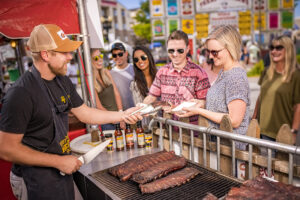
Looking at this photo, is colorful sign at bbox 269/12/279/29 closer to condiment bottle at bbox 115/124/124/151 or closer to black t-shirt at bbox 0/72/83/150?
condiment bottle at bbox 115/124/124/151

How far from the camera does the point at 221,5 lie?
9.07 m

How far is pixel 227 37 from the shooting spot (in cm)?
262

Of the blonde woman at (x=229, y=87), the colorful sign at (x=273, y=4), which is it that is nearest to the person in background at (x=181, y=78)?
the blonde woman at (x=229, y=87)

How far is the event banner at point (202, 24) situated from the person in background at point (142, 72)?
6.84m

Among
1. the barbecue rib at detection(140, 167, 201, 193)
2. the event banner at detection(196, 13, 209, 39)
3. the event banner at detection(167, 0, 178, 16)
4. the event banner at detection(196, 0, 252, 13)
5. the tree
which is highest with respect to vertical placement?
the tree

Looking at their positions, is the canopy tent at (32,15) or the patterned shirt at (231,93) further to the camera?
the canopy tent at (32,15)

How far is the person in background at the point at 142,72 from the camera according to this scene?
4.64 meters

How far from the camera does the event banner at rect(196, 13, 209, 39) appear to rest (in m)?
10.6

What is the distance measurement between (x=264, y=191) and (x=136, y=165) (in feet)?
3.89

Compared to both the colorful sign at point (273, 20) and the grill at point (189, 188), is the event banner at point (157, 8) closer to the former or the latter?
the colorful sign at point (273, 20)

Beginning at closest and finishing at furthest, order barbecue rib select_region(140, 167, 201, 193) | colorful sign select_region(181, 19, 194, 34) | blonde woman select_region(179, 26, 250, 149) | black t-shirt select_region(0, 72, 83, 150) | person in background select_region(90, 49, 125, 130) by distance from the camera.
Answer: black t-shirt select_region(0, 72, 83, 150)
barbecue rib select_region(140, 167, 201, 193)
blonde woman select_region(179, 26, 250, 149)
person in background select_region(90, 49, 125, 130)
colorful sign select_region(181, 19, 194, 34)

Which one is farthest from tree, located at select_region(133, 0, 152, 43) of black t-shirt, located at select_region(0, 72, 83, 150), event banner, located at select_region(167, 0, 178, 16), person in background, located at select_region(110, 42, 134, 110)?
black t-shirt, located at select_region(0, 72, 83, 150)

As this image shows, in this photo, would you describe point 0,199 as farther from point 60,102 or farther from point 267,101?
point 267,101

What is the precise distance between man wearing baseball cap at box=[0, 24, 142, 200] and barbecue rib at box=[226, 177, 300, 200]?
4.26 feet
